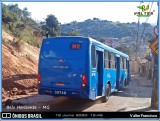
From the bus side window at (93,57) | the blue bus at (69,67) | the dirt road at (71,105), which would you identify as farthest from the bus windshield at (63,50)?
the dirt road at (71,105)

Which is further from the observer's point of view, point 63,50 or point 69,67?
point 63,50

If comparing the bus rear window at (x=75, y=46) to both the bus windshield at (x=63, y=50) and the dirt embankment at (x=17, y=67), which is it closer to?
the bus windshield at (x=63, y=50)

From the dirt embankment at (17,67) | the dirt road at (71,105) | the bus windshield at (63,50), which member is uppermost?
the bus windshield at (63,50)

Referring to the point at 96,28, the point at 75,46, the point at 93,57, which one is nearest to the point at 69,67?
the point at 75,46

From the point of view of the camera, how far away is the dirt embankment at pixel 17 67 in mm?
15594

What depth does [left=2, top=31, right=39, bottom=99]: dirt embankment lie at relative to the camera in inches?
614

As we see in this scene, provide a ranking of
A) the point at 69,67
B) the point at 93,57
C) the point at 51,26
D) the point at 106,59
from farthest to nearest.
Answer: the point at 51,26 → the point at 106,59 → the point at 93,57 → the point at 69,67

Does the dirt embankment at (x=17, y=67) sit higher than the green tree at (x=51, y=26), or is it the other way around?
the green tree at (x=51, y=26)

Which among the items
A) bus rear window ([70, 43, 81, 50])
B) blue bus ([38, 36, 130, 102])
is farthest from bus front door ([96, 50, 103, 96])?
bus rear window ([70, 43, 81, 50])

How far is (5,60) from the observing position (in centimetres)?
1745

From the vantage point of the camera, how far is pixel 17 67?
18.5 meters

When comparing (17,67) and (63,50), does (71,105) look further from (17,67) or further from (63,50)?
(17,67)

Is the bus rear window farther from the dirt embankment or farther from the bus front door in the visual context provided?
the dirt embankment

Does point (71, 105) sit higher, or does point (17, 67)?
point (17, 67)
